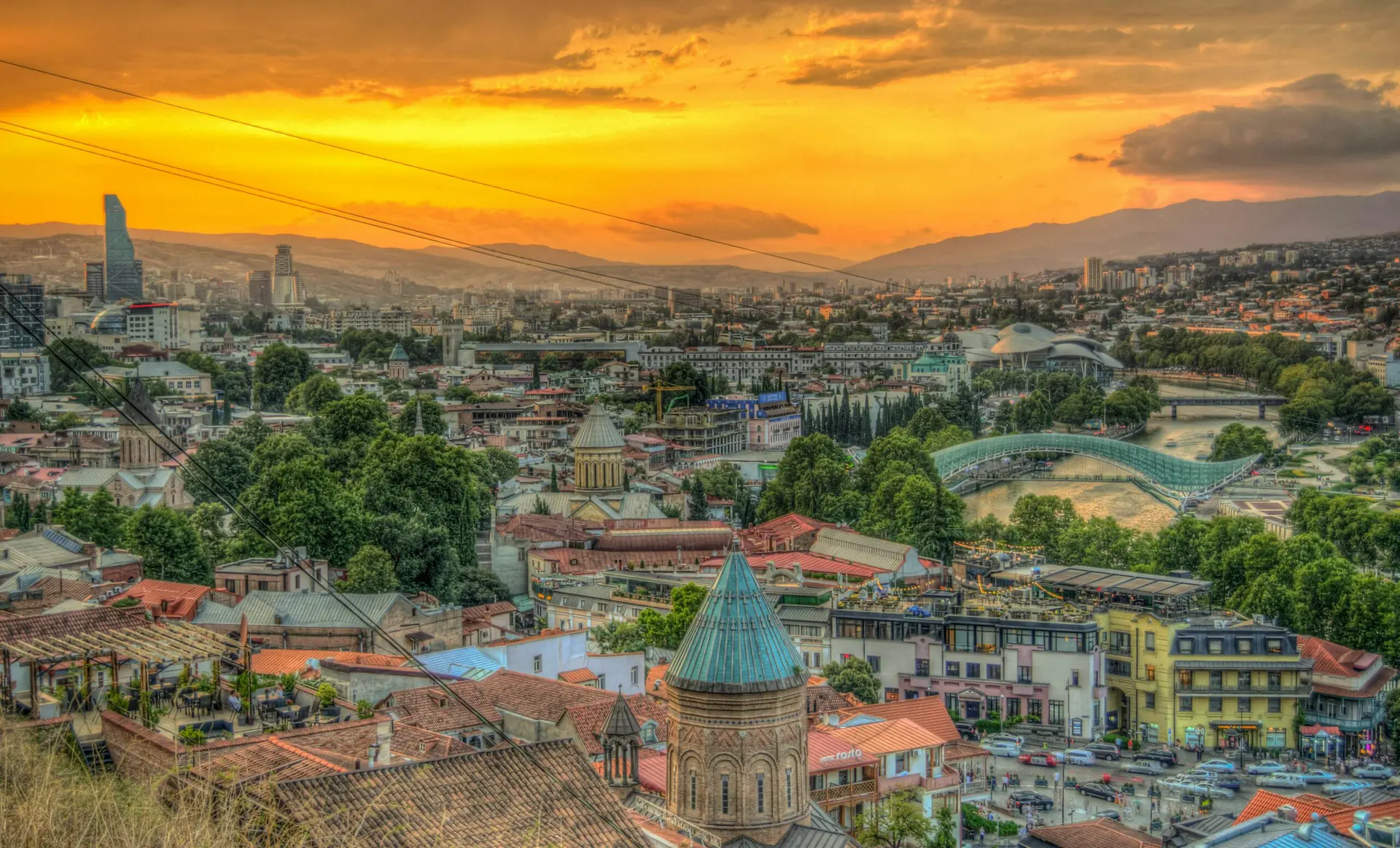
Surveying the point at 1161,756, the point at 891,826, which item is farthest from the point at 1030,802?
the point at 891,826

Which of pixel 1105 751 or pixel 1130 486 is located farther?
pixel 1130 486

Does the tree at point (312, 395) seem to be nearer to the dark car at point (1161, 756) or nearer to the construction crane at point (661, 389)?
the construction crane at point (661, 389)

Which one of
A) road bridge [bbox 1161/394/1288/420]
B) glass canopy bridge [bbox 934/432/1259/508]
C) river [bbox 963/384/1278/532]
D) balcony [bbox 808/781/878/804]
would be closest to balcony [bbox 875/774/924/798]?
balcony [bbox 808/781/878/804]

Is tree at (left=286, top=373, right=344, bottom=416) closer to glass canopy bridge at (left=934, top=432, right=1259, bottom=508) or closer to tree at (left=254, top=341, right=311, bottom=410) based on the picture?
tree at (left=254, top=341, right=311, bottom=410)

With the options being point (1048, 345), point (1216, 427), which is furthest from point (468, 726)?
point (1048, 345)

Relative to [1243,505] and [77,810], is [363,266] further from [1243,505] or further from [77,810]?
[77,810]

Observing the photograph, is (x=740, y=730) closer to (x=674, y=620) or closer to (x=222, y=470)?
(x=674, y=620)
